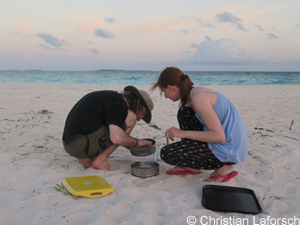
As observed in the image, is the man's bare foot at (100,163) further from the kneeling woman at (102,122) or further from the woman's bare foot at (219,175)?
the woman's bare foot at (219,175)

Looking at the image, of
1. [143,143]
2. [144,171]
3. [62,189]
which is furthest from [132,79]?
[62,189]

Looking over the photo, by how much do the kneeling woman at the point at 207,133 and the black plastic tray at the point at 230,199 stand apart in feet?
0.81

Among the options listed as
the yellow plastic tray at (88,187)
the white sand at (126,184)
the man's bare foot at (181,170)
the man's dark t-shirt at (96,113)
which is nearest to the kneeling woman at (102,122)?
the man's dark t-shirt at (96,113)

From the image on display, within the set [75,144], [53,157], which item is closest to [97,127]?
[75,144]

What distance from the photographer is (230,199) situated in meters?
2.27

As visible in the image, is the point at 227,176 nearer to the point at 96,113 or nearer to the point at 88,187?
the point at 88,187

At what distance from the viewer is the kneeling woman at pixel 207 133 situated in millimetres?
2387

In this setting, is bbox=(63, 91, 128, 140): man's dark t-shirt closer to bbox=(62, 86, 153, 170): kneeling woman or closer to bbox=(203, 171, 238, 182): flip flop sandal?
bbox=(62, 86, 153, 170): kneeling woman

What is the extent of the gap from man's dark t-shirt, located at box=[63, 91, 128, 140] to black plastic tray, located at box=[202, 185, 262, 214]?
3.53ft

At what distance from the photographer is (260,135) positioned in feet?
14.0

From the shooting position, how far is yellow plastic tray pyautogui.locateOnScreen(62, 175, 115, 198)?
2.25 meters

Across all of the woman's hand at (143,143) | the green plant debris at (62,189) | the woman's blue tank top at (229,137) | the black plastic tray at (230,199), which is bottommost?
the black plastic tray at (230,199)

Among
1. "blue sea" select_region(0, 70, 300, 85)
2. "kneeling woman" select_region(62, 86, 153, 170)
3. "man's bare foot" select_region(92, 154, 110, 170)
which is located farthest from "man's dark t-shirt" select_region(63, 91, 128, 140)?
"blue sea" select_region(0, 70, 300, 85)

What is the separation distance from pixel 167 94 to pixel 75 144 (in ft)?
3.60
